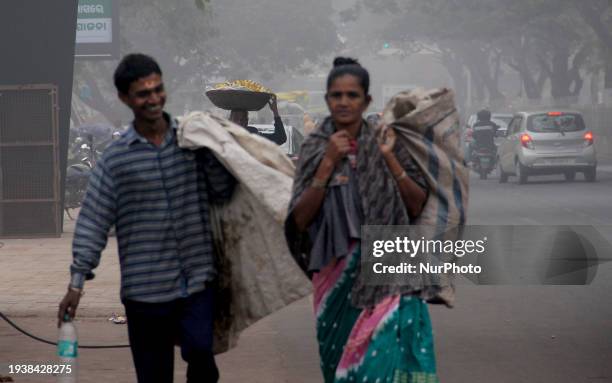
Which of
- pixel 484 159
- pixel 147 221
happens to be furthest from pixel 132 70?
pixel 484 159

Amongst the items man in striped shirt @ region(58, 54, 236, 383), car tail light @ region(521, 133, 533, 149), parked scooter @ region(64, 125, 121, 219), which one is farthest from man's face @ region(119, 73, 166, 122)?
car tail light @ region(521, 133, 533, 149)

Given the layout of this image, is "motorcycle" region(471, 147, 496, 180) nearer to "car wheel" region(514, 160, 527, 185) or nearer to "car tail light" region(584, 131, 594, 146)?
"car wheel" region(514, 160, 527, 185)

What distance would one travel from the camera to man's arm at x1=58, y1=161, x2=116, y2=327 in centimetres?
477

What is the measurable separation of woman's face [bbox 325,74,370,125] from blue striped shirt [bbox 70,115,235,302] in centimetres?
62

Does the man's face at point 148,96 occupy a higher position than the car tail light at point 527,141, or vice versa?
the man's face at point 148,96

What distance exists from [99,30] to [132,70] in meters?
31.9

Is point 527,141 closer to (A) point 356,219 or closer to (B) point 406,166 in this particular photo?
(B) point 406,166

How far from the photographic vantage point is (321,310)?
15.6 feet

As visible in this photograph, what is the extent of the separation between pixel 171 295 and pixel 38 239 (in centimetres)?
1234

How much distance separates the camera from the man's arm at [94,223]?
477cm

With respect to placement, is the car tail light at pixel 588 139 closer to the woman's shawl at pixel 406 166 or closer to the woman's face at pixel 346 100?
the woman's shawl at pixel 406 166

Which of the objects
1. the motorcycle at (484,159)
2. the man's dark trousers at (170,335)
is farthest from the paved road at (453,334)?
the motorcycle at (484,159)

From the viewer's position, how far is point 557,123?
2642 centimetres

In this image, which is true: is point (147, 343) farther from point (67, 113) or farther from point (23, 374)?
point (67, 113)
